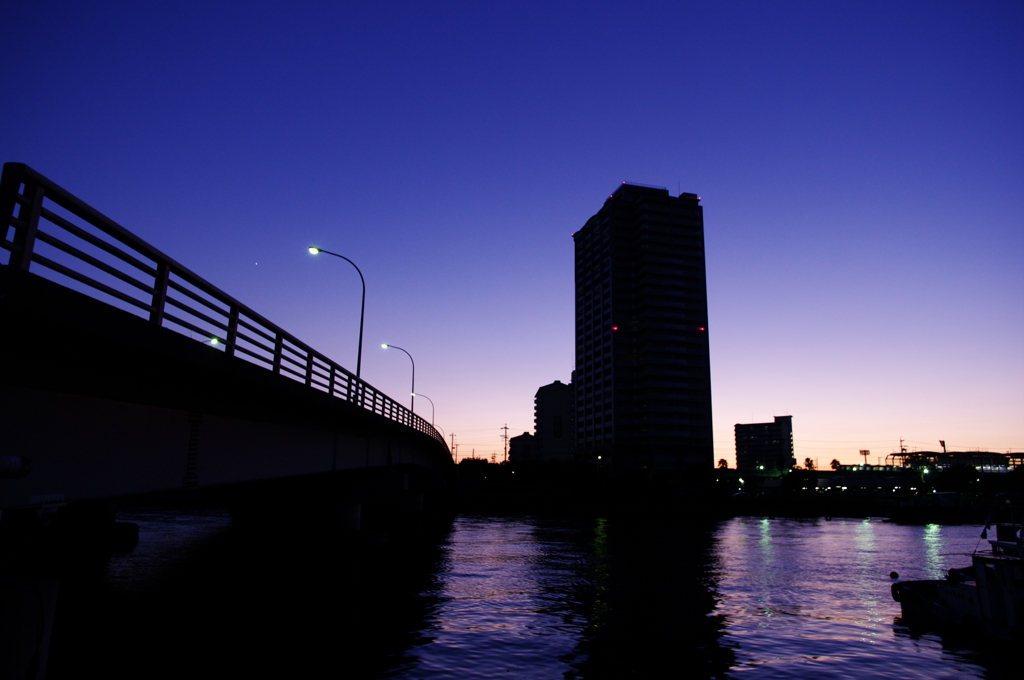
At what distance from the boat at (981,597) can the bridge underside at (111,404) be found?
27.6 meters

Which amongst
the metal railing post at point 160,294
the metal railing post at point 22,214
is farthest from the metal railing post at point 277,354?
the metal railing post at point 22,214

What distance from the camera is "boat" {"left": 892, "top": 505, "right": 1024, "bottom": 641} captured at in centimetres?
2602

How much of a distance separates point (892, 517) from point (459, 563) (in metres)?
95.5

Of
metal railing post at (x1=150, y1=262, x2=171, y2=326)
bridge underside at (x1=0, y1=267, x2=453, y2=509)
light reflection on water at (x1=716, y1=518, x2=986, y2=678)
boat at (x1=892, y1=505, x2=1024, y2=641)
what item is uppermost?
metal railing post at (x1=150, y1=262, x2=171, y2=326)

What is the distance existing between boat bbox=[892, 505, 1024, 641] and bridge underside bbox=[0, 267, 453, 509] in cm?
2761

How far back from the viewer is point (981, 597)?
27.1 m

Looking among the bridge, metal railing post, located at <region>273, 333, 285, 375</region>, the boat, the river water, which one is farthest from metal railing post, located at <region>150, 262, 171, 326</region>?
the boat

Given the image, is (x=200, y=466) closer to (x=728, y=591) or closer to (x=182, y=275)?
(x=182, y=275)

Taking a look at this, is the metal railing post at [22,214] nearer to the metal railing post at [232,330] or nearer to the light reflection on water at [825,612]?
the metal railing post at [232,330]

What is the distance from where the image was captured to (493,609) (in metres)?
28.5

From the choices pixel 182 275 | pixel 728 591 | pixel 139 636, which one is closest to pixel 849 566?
pixel 728 591

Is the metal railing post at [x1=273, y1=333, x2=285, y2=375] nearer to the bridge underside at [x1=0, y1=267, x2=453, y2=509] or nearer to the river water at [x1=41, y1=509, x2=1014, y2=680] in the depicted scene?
the bridge underside at [x1=0, y1=267, x2=453, y2=509]

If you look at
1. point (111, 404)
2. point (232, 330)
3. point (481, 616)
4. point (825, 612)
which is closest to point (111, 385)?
point (111, 404)

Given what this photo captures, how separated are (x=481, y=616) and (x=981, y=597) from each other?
796 inches
